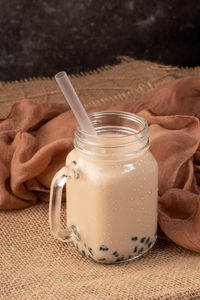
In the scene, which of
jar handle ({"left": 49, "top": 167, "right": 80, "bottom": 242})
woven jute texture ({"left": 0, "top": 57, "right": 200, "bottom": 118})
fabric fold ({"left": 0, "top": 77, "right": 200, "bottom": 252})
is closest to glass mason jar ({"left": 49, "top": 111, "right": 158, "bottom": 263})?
jar handle ({"left": 49, "top": 167, "right": 80, "bottom": 242})

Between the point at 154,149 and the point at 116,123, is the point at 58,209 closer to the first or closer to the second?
the point at 116,123

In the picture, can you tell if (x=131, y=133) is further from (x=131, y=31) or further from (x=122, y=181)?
(x=131, y=31)

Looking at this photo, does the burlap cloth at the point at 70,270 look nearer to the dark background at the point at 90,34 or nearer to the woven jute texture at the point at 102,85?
the woven jute texture at the point at 102,85

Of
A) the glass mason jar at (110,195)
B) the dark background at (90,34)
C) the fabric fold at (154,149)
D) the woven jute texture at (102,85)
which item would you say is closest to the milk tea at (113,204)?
the glass mason jar at (110,195)

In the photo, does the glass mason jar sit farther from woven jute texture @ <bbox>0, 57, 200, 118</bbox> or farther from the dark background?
the dark background

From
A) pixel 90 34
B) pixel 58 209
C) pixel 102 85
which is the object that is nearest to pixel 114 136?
pixel 58 209

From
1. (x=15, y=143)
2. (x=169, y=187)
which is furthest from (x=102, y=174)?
(x=15, y=143)

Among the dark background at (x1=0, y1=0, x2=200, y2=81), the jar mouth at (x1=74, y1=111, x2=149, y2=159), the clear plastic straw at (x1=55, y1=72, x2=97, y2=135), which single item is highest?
the clear plastic straw at (x1=55, y1=72, x2=97, y2=135)
